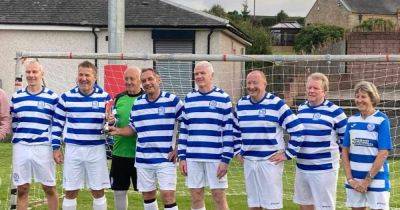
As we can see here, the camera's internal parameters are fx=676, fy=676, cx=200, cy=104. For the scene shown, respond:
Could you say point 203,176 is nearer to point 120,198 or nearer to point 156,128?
point 156,128

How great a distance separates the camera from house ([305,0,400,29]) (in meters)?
58.5

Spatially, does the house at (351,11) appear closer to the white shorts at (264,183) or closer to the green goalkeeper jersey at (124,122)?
the green goalkeeper jersey at (124,122)

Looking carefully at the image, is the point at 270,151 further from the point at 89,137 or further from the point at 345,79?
the point at 345,79

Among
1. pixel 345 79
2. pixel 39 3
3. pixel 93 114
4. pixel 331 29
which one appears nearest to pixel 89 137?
pixel 93 114

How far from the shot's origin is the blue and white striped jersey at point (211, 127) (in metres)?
6.70

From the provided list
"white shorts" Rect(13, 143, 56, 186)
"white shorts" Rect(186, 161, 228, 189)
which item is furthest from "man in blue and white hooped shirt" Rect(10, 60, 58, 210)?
"white shorts" Rect(186, 161, 228, 189)

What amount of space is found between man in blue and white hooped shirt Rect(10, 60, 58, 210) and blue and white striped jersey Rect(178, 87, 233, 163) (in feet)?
5.27

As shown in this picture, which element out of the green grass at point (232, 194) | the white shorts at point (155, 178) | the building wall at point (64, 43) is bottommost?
the green grass at point (232, 194)

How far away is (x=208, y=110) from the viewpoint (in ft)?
22.0

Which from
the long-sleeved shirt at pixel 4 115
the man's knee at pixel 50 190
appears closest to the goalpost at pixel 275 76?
the long-sleeved shirt at pixel 4 115

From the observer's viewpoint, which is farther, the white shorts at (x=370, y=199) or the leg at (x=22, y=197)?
the leg at (x=22, y=197)

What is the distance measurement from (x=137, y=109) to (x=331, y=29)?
4177 cm

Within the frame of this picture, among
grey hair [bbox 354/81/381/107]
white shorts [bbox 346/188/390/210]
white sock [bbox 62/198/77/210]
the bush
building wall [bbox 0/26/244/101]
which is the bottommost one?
white sock [bbox 62/198/77/210]

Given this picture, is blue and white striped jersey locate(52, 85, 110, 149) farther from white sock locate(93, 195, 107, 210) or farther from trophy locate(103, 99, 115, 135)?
white sock locate(93, 195, 107, 210)
